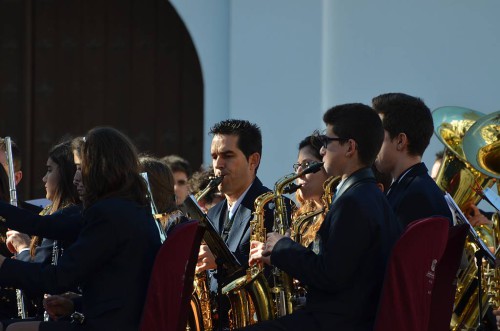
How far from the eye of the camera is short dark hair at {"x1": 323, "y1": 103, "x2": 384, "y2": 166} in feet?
15.6

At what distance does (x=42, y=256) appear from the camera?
549 centimetres

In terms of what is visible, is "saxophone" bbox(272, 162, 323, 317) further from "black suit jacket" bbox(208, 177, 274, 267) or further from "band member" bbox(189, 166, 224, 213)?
"band member" bbox(189, 166, 224, 213)

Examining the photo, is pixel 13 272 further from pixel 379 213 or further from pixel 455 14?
pixel 455 14

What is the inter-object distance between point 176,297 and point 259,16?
410 centimetres

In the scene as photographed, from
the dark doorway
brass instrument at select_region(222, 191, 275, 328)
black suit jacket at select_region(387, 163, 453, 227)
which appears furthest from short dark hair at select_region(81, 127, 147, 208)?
the dark doorway

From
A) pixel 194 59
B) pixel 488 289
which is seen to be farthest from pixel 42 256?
pixel 194 59

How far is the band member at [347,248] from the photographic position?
4.45 meters

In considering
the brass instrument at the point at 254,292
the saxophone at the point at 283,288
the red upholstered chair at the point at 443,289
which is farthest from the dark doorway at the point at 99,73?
the red upholstered chair at the point at 443,289

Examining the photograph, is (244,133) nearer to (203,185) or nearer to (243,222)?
(243,222)

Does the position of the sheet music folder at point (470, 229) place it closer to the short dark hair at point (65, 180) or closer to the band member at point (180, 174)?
the short dark hair at point (65, 180)

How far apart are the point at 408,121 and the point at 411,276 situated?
1044 mm

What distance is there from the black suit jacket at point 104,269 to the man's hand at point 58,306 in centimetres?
34

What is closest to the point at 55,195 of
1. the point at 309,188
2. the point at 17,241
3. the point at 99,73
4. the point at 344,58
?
the point at 17,241

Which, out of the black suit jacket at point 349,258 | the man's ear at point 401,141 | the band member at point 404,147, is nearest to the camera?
the black suit jacket at point 349,258
